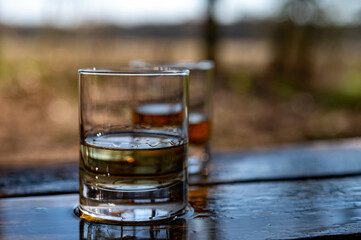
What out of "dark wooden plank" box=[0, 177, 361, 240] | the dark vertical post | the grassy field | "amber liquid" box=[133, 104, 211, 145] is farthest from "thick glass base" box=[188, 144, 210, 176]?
the dark vertical post

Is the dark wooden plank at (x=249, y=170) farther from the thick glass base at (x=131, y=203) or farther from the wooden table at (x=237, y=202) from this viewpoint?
the thick glass base at (x=131, y=203)

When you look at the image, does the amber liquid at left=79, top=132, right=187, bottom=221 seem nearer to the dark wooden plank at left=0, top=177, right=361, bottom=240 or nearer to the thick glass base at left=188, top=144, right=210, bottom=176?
A: the dark wooden plank at left=0, top=177, right=361, bottom=240

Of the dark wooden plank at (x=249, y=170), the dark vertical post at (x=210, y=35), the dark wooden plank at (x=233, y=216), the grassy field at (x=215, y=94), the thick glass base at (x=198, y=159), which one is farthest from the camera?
the dark vertical post at (x=210, y=35)

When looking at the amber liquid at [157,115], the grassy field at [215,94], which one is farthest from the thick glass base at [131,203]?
the grassy field at [215,94]

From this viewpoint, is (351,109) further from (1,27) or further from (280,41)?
(1,27)

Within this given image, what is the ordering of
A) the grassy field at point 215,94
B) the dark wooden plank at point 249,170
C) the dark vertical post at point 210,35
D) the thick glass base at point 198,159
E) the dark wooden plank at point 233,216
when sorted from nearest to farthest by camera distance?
1. the dark wooden plank at point 233,216
2. the dark wooden plank at point 249,170
3. the thick glass base at point 198,159
4. the grassy field at point 215,94
5. the dark vertical post at point 210,35

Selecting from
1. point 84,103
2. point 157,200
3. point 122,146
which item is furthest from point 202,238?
point 84,103

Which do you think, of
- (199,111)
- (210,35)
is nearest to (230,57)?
(210,35)
